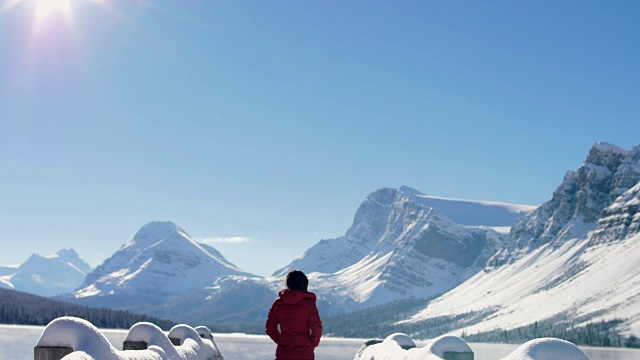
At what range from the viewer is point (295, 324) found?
1577 centimetres

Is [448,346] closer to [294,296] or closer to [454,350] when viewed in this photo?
[454,350]

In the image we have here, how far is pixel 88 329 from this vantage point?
54.6 ft

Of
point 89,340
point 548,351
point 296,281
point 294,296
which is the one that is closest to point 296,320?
point 294,296

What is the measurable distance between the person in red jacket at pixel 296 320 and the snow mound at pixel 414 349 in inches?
339

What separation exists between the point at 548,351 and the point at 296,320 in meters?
5.86

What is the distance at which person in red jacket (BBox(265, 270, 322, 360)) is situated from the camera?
51.5ft

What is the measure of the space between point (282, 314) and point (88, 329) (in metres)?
4.57

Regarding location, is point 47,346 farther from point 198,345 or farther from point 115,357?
point 198,345

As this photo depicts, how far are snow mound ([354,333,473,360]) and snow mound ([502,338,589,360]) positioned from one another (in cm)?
664

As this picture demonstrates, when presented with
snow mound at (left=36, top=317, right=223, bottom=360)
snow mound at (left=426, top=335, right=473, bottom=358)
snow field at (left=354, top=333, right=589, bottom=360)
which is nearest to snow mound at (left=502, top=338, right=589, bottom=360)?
snow field at (left=354, top=333, right=589, bottom=360)

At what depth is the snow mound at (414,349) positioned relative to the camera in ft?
77.2

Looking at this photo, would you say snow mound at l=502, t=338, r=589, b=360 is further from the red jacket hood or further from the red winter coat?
the red jacket hood

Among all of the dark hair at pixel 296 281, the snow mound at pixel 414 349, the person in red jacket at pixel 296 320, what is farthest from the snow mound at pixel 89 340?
the snow mound at pixel 414 349

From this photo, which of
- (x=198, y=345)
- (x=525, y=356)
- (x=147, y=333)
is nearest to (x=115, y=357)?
(x=147, y=333)
